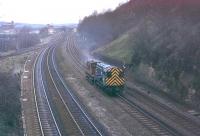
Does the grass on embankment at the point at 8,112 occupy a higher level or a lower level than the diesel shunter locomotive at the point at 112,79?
lower

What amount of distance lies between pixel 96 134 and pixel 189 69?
11656 mm

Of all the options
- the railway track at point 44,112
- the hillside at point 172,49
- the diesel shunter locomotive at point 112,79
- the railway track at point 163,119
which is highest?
the hillside at point 172,49

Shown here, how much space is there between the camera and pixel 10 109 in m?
28.8

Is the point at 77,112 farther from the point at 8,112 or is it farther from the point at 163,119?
the point at 163,119

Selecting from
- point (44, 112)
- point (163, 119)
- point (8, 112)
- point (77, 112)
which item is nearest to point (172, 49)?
point (163, 119)

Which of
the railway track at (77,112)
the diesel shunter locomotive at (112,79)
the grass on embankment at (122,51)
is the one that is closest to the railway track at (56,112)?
the railway track at (77,112)

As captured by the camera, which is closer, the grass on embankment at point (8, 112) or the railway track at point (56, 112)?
the grass on embankment at point (8, 112)

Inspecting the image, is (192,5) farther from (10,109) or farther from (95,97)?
(10,109)

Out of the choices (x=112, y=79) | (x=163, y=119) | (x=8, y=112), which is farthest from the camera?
(x=112, y=79)

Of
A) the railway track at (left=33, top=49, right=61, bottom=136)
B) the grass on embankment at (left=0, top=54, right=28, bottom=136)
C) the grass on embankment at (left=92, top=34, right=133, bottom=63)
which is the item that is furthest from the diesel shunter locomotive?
the grass on embankment at (left=92, top=34, right=133, bottom=63)

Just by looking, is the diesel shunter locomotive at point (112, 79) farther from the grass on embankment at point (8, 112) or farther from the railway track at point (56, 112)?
the grass on embankment at point (8, 112)

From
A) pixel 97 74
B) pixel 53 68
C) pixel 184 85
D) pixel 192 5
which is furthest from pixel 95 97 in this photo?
pixel 53 68

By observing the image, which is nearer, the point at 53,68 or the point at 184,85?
the point at 184,85

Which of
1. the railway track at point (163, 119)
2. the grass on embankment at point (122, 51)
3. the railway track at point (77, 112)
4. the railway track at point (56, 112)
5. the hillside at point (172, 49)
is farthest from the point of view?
the grass on embankment at point (122, 51)
